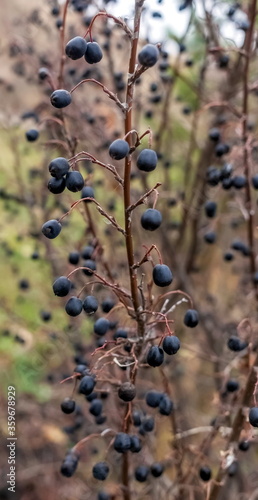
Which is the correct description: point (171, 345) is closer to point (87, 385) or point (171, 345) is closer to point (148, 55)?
point (87, 385)

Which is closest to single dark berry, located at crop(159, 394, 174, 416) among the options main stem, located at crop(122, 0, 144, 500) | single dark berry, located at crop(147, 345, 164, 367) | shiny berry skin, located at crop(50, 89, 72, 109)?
main stem, located at crop(122, 0, 144, 500)

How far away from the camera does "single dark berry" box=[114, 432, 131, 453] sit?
1.63 meters

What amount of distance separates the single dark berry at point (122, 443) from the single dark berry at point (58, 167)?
34.6 inches

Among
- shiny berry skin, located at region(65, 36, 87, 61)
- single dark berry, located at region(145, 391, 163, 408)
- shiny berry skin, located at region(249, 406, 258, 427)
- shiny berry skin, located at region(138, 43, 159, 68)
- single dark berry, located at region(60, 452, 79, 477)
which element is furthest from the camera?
single dark berry, located at region(60, 452, 79, 477)

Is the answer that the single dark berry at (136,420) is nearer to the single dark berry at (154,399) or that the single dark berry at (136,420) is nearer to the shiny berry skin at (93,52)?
the single dark berry at (154,399)

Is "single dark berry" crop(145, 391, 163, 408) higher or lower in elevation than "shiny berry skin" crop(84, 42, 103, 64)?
lower

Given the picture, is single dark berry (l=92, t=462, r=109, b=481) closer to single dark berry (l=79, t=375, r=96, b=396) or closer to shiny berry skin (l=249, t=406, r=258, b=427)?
single dark berry (l=79, t=375, r=96, b=396)

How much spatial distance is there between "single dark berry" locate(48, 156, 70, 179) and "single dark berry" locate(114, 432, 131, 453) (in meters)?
0.88

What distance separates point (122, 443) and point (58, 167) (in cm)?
91

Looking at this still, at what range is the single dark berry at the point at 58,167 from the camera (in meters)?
1.31

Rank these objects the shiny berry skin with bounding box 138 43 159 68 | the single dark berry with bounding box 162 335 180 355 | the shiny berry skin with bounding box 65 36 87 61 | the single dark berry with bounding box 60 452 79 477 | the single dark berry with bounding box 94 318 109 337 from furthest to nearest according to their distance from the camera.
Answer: the single dark berry with bounding box 60 452 79 477
the single dark berry with bounding box 94 318 109 337
the single dark berry with bounding box 162 335 180 355
the shiny berry skin with bounding box 65 36 87 61
the shiny berry skin with bounding box 138 43 159 68

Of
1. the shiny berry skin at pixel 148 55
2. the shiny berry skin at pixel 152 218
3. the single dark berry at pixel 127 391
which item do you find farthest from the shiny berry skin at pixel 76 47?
the single dark berry at pixel 127 391

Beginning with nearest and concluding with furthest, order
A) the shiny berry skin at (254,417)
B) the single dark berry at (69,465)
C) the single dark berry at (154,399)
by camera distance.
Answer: the shiny berry skin at (254,417) < the single dark berry at (154,399) < the single dark berry at (69,465)

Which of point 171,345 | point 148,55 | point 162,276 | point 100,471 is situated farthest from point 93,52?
point 100,471
